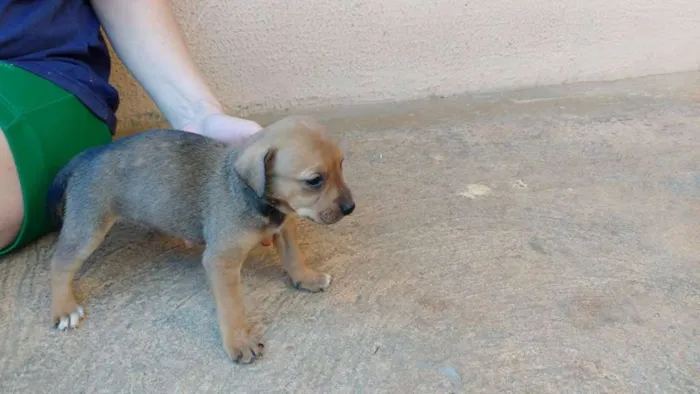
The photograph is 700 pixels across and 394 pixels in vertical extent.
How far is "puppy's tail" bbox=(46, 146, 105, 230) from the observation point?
2150mm

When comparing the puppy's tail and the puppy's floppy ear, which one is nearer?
the puppy's floppy ear

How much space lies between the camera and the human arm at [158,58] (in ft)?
8.45

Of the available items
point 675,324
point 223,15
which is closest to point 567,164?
point 675,324

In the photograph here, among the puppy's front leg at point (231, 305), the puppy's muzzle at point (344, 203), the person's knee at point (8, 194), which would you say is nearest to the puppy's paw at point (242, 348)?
the puppy's front leg at point (231, 305)

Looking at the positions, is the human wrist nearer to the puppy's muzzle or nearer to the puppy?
the puppy

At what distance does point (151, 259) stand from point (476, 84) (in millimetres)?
2026

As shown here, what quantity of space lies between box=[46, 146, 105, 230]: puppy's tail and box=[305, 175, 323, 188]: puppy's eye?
0.68m

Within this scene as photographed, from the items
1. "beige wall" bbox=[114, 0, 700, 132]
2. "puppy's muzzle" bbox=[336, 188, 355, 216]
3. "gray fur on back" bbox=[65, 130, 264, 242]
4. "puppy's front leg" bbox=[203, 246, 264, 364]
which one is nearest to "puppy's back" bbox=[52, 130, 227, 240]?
"gray fur on back" bbox=[65, 130, 264, 242]

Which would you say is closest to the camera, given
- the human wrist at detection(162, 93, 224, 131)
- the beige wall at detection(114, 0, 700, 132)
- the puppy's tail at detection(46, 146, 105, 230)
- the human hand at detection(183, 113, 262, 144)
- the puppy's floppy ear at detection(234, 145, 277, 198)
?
the puppy's floppy ear at detection(234, 145, 277, 198)

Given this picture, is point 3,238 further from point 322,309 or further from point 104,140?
point 322,309

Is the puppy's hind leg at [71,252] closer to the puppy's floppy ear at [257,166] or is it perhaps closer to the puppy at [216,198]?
the puppy at [216,198]

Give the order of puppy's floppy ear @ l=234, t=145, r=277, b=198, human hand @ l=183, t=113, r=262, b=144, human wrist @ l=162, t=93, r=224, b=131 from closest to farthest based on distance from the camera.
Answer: puppy's floppy ear @ l=234, t=145, r=277, b=198, human hand @ l=183, t=113, r=262, b=144, human wrist @ l=162, t=93, r=224, b=131

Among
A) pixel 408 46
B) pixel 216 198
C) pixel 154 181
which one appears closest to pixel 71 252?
pixel 154 181

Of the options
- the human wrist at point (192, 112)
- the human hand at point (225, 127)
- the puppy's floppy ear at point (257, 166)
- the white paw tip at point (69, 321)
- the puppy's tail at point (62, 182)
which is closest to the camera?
the puppy's floppy ear at point (257, 166)
